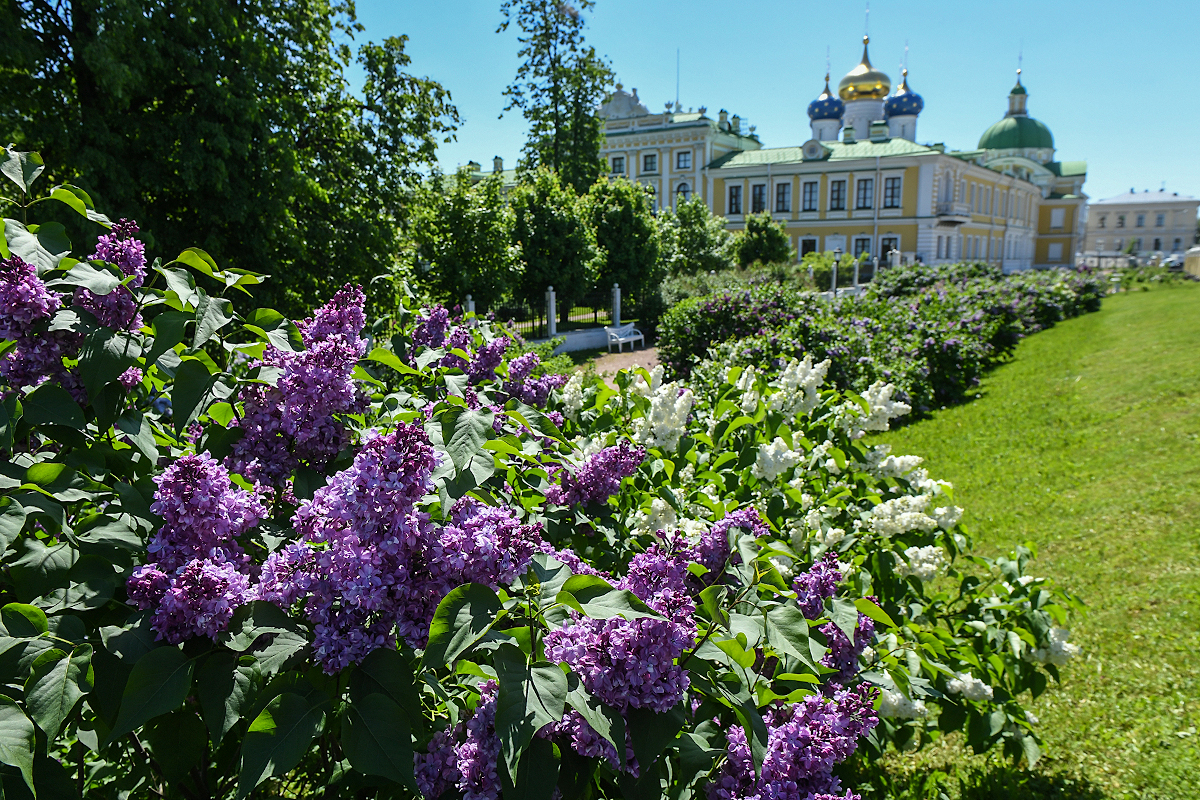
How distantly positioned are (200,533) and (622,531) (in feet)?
3.77

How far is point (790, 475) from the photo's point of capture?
310 centimetres

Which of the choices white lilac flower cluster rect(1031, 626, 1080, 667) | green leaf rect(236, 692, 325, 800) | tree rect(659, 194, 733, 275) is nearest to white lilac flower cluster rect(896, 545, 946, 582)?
white lilac flower cluster rect(1031, 626, 1080, 667)

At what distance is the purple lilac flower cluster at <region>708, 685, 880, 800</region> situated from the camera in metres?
1.38

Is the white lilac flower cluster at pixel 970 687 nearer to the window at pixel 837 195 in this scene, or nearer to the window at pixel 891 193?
the window at pixel 891 193

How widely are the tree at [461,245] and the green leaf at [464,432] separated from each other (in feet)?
52.9

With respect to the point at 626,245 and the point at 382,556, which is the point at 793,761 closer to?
the point at 382,556

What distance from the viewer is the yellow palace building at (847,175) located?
158 feet

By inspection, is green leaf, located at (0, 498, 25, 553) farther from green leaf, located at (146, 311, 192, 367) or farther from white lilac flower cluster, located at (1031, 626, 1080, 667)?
white lilac flower cluster, located at (1031, 626, 1080, 667)

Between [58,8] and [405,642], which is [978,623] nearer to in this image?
[405,642]

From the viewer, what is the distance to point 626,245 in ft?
77.1

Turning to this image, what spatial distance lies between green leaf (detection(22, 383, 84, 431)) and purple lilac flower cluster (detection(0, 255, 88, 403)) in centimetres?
12

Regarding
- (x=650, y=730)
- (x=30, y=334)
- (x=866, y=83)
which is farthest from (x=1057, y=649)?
(x=866, y=83)

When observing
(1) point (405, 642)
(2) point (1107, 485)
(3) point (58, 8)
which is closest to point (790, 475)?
(1) point (405, 642)

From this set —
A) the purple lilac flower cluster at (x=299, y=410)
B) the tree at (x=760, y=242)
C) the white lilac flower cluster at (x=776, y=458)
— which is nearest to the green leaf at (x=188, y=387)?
the purple lilac flower cluster at (x=299, y=410)
